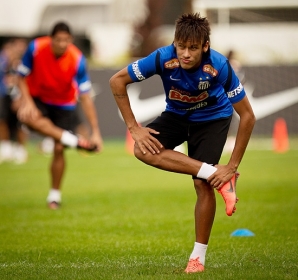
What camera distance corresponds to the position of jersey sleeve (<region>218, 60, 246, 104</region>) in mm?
6199

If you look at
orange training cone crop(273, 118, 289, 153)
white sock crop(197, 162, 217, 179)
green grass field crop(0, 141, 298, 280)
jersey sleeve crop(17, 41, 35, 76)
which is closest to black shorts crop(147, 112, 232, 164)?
white sock crop(197, 162, 217, 179)

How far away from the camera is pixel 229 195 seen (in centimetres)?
627

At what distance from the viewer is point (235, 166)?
6312 millimetres

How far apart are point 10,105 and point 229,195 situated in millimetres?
13924

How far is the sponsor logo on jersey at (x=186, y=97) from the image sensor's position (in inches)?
256

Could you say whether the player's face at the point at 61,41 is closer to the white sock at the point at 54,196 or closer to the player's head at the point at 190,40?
the white sock at the point at 54,196

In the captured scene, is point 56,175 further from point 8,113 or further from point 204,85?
point 8,113

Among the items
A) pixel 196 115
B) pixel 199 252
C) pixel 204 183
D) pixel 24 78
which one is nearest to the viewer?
pixel 199 252

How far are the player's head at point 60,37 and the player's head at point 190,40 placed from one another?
4184mm

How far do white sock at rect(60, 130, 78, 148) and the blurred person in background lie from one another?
7980mm

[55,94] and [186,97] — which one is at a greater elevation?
[186,97]

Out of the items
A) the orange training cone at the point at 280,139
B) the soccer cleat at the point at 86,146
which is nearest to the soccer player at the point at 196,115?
the soccer cleat at the point at 86,146

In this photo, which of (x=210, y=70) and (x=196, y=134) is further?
(x=196, y=134)

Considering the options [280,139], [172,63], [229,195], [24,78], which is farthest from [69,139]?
[280,139]
